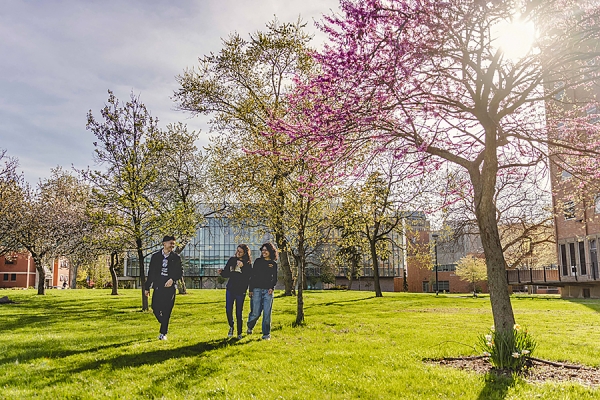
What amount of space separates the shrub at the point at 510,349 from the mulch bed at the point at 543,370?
0.12m

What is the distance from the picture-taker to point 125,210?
1823 cm

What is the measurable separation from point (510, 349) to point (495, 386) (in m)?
1.18

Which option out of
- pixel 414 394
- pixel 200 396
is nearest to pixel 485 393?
pixel 414 394

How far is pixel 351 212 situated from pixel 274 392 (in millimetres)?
9213

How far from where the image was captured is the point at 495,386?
583 cm

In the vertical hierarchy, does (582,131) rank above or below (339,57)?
below

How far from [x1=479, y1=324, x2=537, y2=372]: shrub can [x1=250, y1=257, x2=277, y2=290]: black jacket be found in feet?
15.8

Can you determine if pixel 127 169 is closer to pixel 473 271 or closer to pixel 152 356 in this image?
pixel 152 356

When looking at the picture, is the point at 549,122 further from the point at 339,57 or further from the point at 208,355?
the point at 208,355

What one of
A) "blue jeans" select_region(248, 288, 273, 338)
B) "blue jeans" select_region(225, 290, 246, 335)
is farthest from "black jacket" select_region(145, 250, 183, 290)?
"blue jeans" select_region(248, 288, 273, 338)

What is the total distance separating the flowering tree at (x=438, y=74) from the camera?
6.36 metres

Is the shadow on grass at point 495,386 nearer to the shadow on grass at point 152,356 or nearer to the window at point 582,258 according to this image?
the shadow on grass at point 152,356

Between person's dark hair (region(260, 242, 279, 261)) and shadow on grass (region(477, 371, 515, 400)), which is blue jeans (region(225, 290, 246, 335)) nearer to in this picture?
person's dark hair (region(260, 242, 279, 261))

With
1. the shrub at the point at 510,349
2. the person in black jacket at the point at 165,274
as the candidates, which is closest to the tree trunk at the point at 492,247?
the shrub at the point at 510,349
